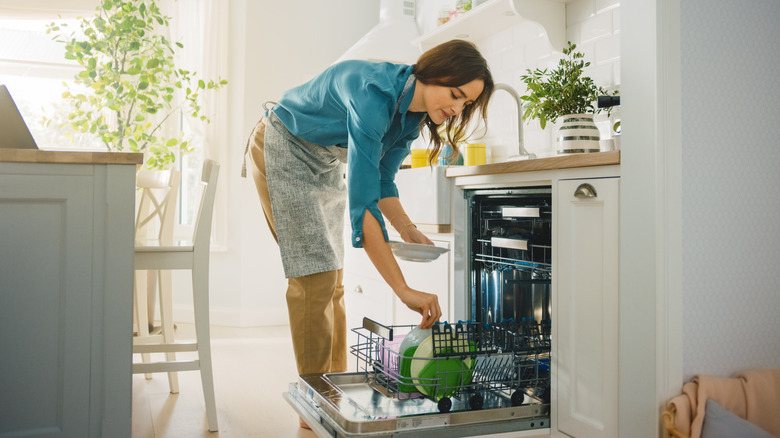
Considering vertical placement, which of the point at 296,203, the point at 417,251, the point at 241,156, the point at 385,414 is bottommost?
the point at 385,414

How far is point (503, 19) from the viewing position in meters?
2.56

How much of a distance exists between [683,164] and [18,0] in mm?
3856

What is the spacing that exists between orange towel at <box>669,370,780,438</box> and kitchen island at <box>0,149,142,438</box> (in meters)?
1.24

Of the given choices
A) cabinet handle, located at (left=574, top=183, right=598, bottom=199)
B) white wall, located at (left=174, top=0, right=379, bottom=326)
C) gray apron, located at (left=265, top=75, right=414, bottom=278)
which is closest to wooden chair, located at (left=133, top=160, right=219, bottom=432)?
gray apron, located at (left=265, top=75, right=414, bottom=278)

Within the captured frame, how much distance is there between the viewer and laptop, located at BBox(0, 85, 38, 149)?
1.53 m

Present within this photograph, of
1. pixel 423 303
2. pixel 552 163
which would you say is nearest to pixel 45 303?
pixel 423 303

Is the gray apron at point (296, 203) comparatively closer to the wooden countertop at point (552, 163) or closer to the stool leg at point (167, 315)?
the wooden countertop at point (552, 163)

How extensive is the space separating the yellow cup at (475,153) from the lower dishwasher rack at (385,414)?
1259 mm

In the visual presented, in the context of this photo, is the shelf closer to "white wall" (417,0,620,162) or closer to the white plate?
"white wall" (417,0,620,162)

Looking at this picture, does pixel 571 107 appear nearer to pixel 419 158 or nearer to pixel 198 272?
pixel 419 158

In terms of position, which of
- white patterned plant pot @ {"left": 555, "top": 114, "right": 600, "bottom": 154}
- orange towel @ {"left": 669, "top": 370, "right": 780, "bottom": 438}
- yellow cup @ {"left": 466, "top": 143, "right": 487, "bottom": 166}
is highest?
yellow cup @ {"left": 466, "top": 143, "right": 487, "bottom": 166}

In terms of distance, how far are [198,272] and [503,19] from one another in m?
1.59

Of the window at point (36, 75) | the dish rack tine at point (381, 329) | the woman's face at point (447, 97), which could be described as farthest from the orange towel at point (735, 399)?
the window at point (36, 75)

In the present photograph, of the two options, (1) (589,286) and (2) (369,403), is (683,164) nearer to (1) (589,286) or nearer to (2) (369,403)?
(1) (589,286)
